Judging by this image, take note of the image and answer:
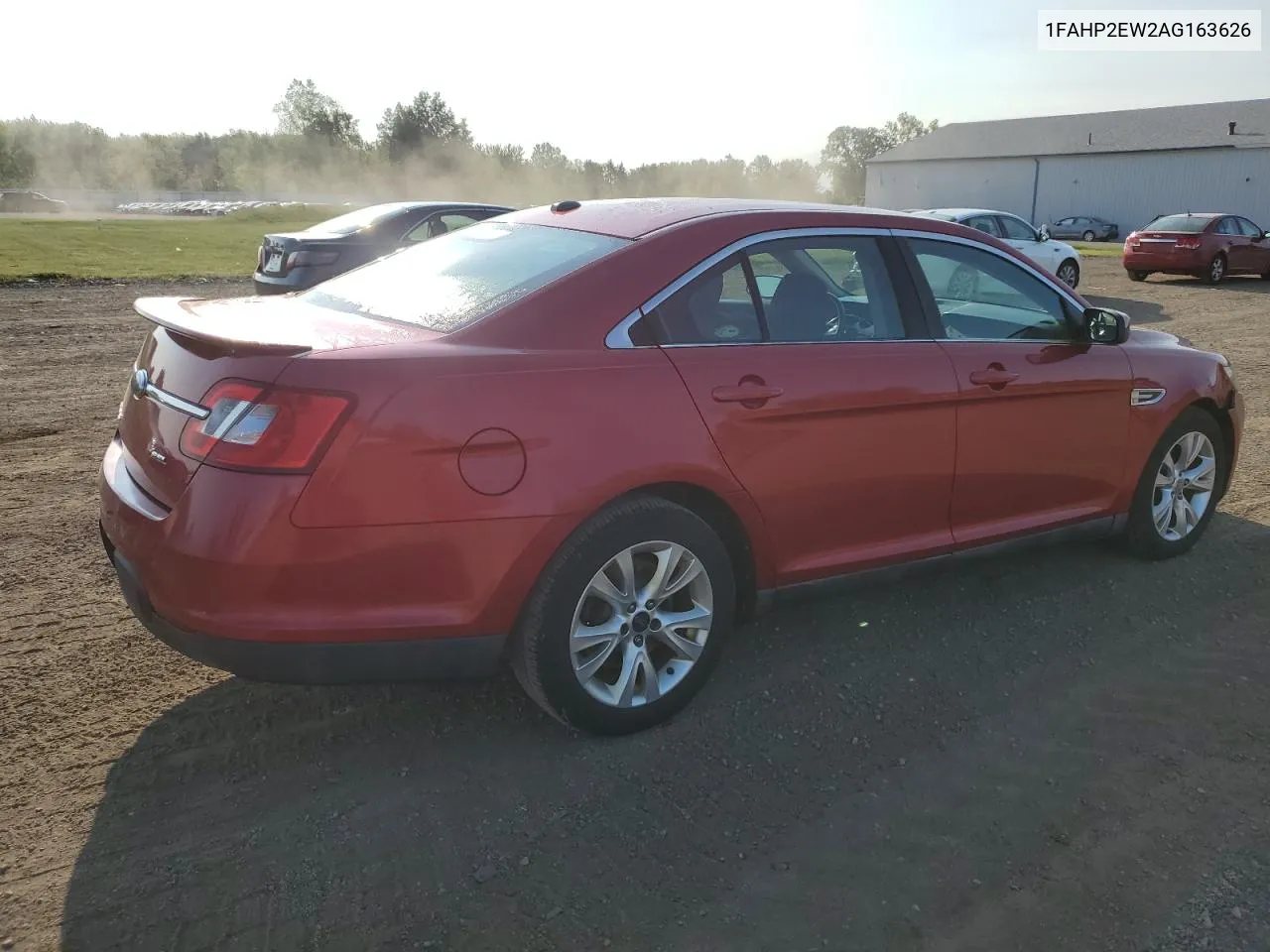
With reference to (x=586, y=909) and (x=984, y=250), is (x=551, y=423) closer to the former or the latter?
(x=586, y=909)

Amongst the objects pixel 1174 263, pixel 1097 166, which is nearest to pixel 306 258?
pixel 1174 263

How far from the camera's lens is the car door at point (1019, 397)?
397 cm

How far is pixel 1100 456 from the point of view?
4.46 m

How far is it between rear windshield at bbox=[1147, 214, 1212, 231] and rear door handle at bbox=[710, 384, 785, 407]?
21295 millimetres

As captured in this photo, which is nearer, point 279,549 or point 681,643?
point 279,549

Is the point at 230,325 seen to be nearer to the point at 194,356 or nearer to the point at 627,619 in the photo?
the point at 194,356

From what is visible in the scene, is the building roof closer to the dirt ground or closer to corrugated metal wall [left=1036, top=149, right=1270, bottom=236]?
corrugated metal wall [left=1036, top=149, right=1270, bottom=236]

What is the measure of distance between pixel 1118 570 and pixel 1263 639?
31.0 inches

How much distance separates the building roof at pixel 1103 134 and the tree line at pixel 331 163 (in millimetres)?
11615

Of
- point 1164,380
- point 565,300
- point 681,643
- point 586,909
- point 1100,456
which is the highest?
point 565,300

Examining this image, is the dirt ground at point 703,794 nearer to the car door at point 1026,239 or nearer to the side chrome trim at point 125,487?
the side chrome trim at point 125,487

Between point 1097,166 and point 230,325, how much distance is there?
63.7 metres

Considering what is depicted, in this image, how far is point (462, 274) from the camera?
3527 mm

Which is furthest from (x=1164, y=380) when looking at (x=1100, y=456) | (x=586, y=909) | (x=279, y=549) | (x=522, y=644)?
(x=279, y=549)
